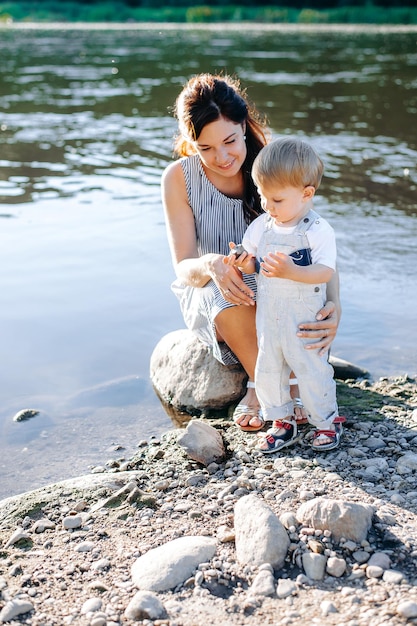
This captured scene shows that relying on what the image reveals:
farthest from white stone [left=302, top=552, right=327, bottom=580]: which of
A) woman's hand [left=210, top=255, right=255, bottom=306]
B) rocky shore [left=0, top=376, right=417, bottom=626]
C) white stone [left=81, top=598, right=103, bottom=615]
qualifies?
woman's hand [left=210, top=255, right=255, bottom=306]

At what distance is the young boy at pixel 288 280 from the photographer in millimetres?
3365

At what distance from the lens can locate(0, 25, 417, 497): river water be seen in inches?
182

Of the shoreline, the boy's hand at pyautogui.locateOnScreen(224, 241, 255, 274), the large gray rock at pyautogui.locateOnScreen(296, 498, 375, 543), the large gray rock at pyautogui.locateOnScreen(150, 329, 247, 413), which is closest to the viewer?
the large gray rock at pyautogui.locateOnScreen(296, 498, 375, 543)

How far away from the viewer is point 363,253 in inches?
279

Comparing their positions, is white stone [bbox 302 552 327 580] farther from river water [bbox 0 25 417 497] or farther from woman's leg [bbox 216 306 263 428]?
river water [bbox 0 25 417 497]

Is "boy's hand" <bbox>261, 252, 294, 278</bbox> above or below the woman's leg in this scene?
above

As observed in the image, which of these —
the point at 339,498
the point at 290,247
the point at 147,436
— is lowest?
the point at 147,436

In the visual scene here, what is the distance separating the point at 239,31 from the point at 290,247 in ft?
130

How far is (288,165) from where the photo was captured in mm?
3326

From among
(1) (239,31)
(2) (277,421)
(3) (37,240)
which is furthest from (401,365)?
(1) (239,31)

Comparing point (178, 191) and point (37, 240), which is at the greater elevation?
point (178, 191)

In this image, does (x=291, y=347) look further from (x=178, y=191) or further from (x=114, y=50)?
(x=114, y=50)

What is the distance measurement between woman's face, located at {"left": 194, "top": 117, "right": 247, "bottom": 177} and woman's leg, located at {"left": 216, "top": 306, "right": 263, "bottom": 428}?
777mm

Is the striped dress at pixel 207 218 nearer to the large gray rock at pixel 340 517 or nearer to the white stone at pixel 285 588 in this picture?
the large gray rock at pixel 340 517
